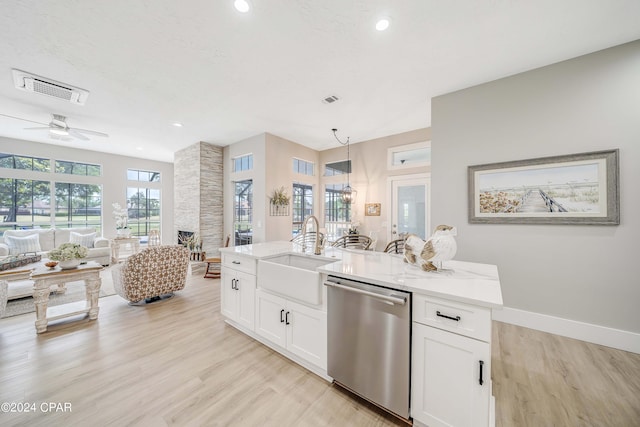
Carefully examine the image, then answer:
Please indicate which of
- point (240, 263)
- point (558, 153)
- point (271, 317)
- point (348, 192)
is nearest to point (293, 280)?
point (271, 317)

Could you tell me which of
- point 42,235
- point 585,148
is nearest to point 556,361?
point 585,148

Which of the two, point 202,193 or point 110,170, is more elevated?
point 110,170

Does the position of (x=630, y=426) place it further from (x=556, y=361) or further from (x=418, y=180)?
(x=418, y=180)

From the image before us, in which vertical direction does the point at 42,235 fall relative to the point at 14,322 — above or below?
above

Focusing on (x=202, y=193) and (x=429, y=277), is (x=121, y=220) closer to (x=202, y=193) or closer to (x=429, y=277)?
(x=202, y=193)

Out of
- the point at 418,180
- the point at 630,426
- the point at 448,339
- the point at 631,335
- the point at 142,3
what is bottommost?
the point at 630,426

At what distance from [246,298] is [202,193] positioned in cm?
413

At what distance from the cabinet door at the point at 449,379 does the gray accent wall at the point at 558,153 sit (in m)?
2.26

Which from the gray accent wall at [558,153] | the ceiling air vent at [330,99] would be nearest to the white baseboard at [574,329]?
the gray accent wall at [558,153]

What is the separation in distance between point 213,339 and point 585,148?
4580 millimetres

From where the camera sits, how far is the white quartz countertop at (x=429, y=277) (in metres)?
1.26

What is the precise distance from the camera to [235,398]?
1680mm

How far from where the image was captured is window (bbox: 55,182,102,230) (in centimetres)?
609

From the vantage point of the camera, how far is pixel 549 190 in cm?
263
